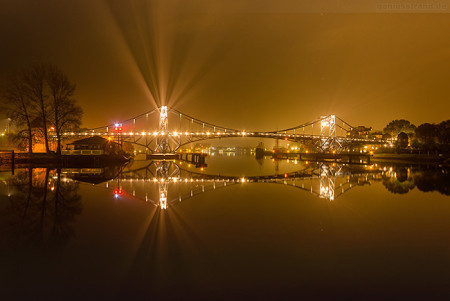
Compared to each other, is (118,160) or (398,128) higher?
(398,128)

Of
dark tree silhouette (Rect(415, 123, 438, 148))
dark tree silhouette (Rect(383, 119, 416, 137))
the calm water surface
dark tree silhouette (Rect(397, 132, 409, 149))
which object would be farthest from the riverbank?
the calm water surface

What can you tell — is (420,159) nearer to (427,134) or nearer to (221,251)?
(427,134)

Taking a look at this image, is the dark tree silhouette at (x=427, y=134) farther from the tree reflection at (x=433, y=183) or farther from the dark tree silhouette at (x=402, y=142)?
the tree reflection at (x=433, y=183)

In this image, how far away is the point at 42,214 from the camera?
991cm

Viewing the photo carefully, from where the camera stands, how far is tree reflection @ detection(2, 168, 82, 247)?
24.5ft

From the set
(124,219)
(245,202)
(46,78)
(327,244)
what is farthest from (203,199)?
(46,78)

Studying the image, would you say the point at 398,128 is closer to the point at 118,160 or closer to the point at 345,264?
the point at 118,160

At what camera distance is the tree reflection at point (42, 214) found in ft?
24.5

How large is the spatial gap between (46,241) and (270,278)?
5.08 meters

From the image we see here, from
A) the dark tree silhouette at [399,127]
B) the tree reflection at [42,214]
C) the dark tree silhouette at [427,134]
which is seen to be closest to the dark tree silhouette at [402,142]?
the dark tree silhouette at [427,134]

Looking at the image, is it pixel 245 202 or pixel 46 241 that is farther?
pixel 245 202

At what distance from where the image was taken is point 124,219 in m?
9.59

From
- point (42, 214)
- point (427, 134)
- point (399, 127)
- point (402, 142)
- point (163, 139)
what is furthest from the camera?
point (399, 127)

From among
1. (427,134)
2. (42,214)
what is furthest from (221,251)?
(427,134)
